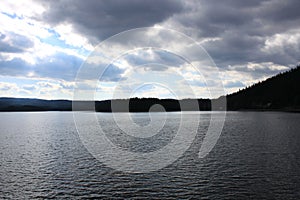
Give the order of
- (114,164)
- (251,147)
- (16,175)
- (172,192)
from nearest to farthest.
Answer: (172,192)
(16,175)
(114,164)
(251,147)

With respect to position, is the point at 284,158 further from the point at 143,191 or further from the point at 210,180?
the point at 143,191

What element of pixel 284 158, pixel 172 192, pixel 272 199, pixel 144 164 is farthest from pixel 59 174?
pixel 284 158

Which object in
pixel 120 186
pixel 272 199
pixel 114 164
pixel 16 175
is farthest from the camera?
pixel 114 164

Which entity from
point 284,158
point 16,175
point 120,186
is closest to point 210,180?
point 120,186

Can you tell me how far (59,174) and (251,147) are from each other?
121 ft

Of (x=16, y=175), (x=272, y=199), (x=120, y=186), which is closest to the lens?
(x=272, y=199)

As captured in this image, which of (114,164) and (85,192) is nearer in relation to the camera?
(85,192)

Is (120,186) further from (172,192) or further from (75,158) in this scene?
(75,158)

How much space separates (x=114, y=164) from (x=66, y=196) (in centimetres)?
1419

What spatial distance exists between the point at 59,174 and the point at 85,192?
28.7ft

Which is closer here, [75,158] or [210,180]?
[210,180]

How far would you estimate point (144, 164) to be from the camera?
41.5 metres

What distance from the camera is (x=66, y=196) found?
27.5m

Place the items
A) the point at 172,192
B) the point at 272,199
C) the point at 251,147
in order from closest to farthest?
the point at 272,199 < the point at 172,192 < the point at 251,147
